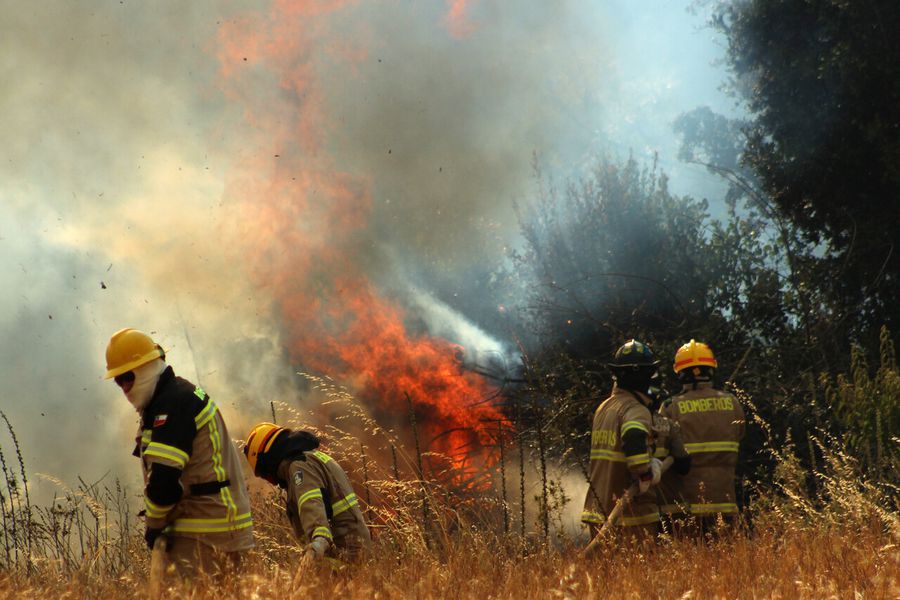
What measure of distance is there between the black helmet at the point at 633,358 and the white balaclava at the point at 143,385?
2.86 m

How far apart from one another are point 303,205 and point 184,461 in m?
10.3

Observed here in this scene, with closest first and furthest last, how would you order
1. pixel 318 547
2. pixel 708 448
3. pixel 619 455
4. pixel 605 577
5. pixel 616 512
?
pixel 605 577, pixel 318 547, pixel 616 512, pixel 619 455, pixel 708 448

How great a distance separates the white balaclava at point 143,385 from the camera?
16.0 ft

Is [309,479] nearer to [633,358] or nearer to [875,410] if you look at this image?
[633,358]

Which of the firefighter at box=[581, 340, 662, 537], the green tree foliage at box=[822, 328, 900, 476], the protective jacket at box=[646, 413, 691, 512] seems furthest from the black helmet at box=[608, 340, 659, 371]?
the green tree foliage at box=[822, 328, 900, 476]

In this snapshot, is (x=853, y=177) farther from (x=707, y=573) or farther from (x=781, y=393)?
(x=707, y=573)

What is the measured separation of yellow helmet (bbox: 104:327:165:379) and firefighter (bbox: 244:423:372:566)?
3.11ft

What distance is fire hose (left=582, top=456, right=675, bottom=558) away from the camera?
16.5ft

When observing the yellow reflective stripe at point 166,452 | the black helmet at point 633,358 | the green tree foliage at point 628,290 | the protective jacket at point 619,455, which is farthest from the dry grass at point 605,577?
the green tree foliage at point 628,290

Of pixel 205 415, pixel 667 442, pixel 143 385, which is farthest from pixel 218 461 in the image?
pixel 667 442

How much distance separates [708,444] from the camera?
22.3 feet

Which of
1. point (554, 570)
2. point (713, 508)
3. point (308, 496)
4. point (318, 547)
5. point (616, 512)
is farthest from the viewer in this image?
point (713, 508)

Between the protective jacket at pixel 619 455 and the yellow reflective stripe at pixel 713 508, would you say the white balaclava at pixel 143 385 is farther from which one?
the yellow reflective stripe at pixel 713 508

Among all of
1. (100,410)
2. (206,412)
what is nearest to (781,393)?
(206,412)
